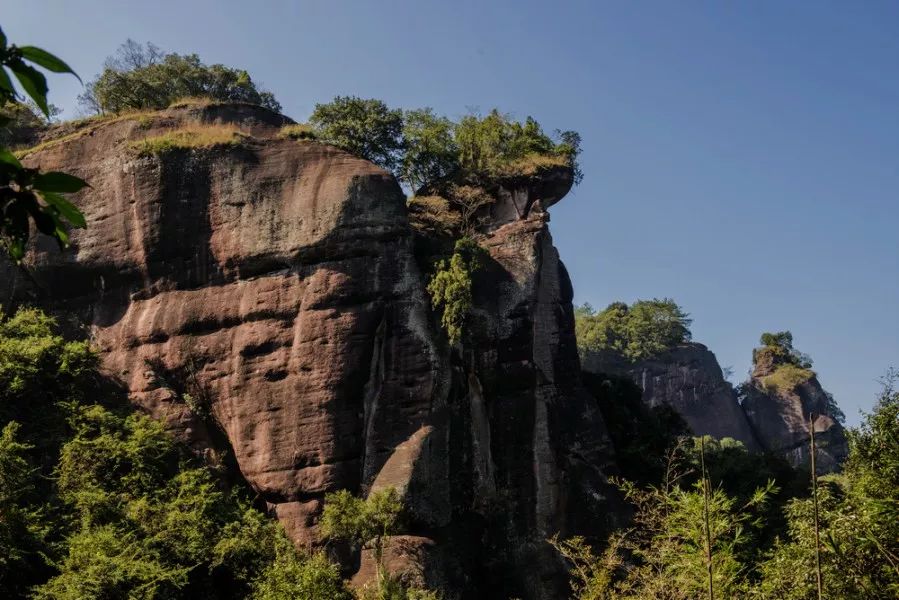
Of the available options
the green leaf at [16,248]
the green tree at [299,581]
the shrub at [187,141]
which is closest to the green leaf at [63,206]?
the green leaf at [16,248]

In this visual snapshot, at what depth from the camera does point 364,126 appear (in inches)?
983

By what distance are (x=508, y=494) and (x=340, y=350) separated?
183 inches

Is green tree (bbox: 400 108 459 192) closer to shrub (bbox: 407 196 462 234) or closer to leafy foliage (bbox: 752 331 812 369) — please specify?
shrub (bbox: 407 196 462 234)

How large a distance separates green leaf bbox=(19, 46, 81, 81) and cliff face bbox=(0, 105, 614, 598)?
50.1 feet

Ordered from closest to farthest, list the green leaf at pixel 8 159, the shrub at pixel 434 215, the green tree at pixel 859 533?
the green leaf at pixel 8 159, the green tree at pixel 859 533, the shrub at pixel 434 215

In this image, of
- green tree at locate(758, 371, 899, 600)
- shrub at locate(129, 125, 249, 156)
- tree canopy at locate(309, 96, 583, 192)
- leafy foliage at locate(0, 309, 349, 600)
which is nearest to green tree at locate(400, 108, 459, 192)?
tree canopy at locate(309, 96, 583, 192)

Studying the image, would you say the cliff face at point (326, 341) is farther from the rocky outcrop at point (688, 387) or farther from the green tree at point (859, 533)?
the rocky outcrop at point (688, 387)

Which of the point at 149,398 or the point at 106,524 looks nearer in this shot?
the point at 106,524

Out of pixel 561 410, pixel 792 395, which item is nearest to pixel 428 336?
pixel 561 410

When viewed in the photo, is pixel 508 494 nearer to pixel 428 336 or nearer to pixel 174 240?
pixel 428 336

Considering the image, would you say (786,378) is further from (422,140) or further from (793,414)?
(422,140)

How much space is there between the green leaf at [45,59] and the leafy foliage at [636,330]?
139 ft

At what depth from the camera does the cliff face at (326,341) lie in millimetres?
18562

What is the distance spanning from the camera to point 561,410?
20734 millimetres
